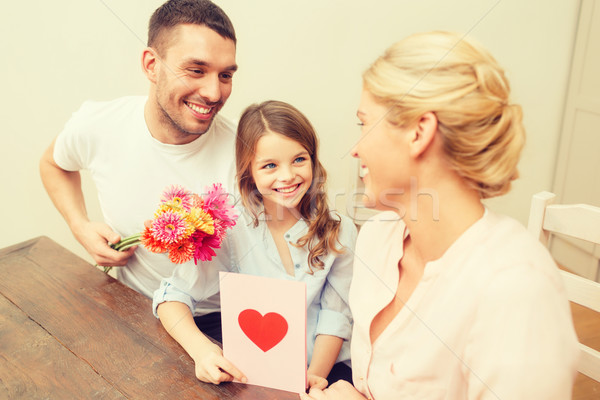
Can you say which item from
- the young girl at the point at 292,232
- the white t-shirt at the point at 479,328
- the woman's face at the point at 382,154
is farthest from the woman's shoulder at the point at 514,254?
the young girl at the point at 292,232

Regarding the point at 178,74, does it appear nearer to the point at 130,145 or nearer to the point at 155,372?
the point at 130,145

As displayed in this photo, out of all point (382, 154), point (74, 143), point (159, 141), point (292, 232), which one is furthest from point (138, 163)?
point (382, 154)

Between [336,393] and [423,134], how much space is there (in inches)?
21.4

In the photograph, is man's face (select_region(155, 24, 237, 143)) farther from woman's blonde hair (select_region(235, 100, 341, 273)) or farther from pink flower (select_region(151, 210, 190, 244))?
pink flower (select_region(151, 210, 190, 244))

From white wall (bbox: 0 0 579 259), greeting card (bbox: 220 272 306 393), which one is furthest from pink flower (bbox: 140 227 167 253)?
white wall (bbox: 0 0 579 259)

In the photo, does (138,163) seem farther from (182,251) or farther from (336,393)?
(336,393)

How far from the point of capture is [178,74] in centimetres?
135

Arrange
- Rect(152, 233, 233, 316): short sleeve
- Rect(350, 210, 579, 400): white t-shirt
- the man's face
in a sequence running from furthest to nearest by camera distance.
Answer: the man's face, Rect(152, 233, 233, 316): short sleeve, Rect(350, 210, 579, 400): white t-shirt

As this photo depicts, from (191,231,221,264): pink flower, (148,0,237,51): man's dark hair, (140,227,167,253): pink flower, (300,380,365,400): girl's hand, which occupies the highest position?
(148,0,237,51): man's dark hair

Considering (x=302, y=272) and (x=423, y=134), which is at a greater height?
(x=423, y=134)

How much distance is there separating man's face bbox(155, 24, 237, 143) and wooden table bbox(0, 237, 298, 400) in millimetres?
485

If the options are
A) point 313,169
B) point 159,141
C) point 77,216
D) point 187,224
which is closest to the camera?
point 187,224

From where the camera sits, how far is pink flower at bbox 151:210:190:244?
110cm

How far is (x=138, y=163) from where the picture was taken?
150cm
